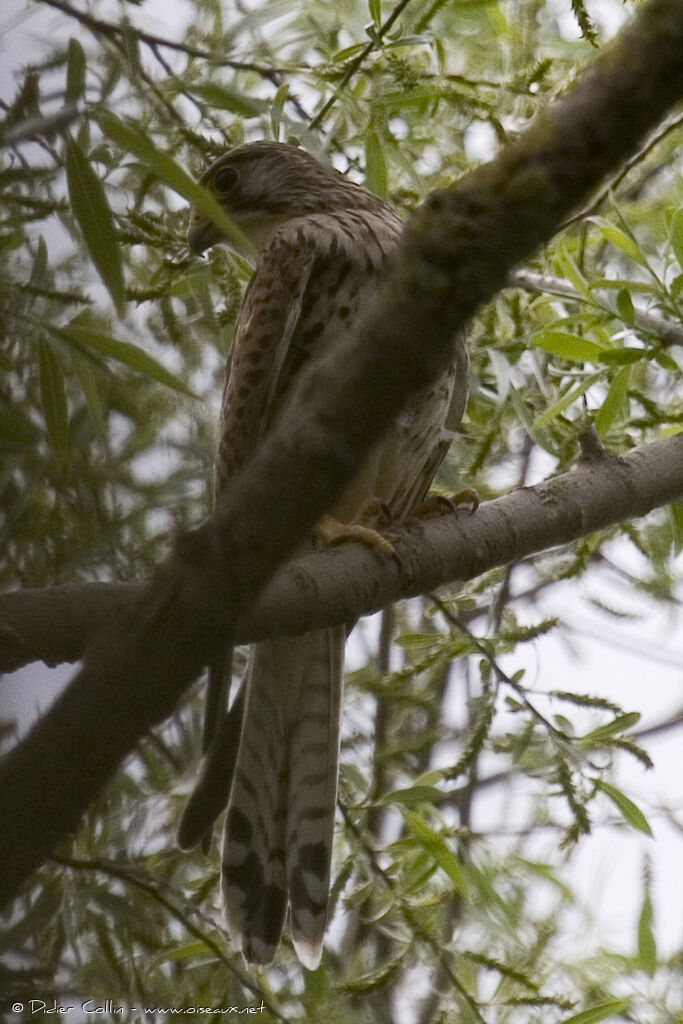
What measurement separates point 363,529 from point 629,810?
2.50 feet

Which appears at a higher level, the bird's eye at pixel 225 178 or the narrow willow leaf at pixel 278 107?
the bird's eye at pixel 225 178

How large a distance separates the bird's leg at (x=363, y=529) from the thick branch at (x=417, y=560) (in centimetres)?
3

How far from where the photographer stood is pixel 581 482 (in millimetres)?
2143

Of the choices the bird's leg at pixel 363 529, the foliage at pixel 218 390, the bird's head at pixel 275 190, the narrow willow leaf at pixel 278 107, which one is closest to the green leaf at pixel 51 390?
the foliage at pixel 218 390

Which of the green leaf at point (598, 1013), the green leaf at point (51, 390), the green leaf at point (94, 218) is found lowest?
the green leaf at point (598, 1013)

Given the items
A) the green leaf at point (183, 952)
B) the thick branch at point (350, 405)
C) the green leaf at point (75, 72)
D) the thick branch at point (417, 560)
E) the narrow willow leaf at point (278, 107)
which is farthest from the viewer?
the narrow willow leaf at point (278, 107)

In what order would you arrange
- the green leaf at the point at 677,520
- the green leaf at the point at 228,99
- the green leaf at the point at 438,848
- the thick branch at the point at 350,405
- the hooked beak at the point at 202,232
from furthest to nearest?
the hooked beak at the point at 202,232, the green leaf at the point at 677,520, the green leaf at the point at 438,848, the green leaf at the point at 228,99, the thick branch at the point at 350,405

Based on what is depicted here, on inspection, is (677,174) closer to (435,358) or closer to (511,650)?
(511,650)

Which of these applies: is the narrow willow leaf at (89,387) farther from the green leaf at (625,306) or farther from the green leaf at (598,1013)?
the green leaf at (598,1013)

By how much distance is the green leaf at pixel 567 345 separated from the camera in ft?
7.41

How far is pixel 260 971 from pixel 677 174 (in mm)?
1823

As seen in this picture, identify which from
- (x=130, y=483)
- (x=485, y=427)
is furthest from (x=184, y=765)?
(x=485, y=427)

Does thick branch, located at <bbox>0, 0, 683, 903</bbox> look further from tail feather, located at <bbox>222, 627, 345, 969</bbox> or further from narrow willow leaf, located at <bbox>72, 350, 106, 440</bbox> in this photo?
tail feather, located at <bbox>222, 627, 345, 969</bbox>

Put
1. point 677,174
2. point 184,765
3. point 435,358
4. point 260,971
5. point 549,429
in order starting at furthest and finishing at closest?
point 677,174, point 549,429, point 260,971, point 184,765, point 435,358
